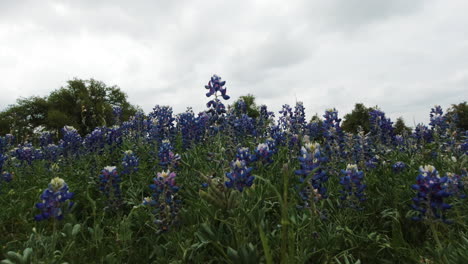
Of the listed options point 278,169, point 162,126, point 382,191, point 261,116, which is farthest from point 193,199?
point 261,116

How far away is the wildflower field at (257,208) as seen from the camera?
2.99m

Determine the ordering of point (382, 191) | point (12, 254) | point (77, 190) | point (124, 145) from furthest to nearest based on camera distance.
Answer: point (124, 145) → point (77, 190) → point (382, 191) → point (12, 254)

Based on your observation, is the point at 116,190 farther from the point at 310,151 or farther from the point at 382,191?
the point at 382,191

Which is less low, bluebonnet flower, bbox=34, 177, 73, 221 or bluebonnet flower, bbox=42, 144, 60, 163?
bluebonnet flower, bbox=42, 144, 60, 163

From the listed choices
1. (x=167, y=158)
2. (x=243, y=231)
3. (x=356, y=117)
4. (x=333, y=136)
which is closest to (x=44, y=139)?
(x=167, y=158)

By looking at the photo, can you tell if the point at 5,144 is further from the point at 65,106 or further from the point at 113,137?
the point at 65,106

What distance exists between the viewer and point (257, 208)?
371 centimetres

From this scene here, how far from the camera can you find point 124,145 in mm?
8742

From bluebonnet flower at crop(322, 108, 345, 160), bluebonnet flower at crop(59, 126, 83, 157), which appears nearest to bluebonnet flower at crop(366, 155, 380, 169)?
bluebonnet flower at crop(322, 108, 345, 160)

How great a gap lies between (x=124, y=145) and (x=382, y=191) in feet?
22.3

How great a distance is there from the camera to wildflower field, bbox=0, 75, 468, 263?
2.99m

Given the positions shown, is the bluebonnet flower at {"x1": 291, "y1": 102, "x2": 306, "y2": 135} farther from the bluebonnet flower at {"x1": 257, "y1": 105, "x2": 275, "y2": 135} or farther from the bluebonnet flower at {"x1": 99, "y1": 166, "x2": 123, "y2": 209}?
the bluebonnet flower at {"x1": 99, "y1": 166, "x2": 123, "y2": 209}

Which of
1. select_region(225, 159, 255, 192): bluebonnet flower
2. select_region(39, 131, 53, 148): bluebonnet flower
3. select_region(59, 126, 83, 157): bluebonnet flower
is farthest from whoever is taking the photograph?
select_region(39, 131, 53, 148): bluebonnet flower

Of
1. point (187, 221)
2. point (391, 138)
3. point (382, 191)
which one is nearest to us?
point (187, 221)
